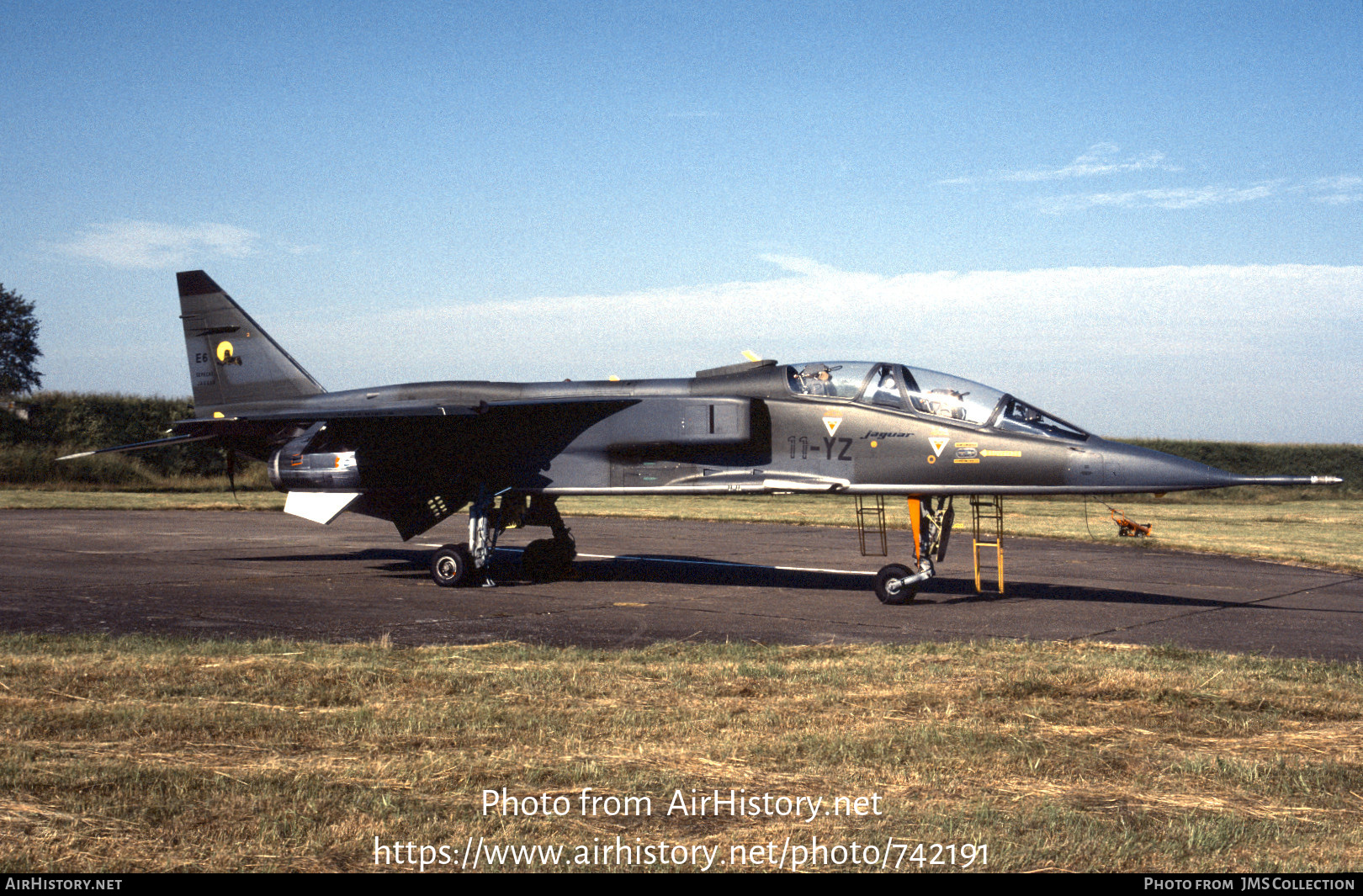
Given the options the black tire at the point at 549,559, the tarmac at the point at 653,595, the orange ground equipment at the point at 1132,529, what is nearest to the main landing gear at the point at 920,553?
the tarmac at the point at 653,595

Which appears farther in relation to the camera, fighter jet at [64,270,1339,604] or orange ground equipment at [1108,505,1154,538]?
orange ground equipment at [1108,505,1154,538]

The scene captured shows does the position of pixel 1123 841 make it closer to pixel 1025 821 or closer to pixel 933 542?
pixel 1025 821

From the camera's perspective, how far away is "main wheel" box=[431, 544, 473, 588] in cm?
1505

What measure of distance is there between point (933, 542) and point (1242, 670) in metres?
5.36

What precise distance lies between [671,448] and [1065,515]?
2395cm

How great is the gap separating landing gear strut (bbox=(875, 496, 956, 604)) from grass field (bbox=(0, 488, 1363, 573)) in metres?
9.43

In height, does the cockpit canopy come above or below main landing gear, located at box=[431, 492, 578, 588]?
above

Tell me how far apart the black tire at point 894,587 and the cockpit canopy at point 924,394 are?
6.38 ft

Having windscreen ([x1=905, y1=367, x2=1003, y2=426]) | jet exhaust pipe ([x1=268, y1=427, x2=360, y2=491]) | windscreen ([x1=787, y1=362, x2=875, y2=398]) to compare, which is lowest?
jet exhaust pipe ([x1=268, y1=427, x2=360, y2=491])

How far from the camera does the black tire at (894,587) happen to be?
13.3 meters

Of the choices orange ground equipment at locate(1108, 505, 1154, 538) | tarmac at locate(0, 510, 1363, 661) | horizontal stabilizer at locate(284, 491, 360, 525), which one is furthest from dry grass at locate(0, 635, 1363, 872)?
orange ground equipment at locate(1108, 505, 1154, 538)

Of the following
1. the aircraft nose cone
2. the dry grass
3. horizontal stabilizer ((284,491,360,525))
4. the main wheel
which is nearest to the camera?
the dry grass

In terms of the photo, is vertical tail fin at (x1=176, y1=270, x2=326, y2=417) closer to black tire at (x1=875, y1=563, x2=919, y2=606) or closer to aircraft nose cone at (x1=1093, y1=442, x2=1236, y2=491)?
black tire at (x1=875, y1=563, x2=919, y2=606)

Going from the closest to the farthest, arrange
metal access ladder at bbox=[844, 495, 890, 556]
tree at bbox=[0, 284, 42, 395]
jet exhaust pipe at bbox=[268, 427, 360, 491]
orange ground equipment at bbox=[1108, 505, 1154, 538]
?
metal access ladder at bbox=[844, 495, 890, 556], jet exhaust pipe at bbox=[268, 427, 360, 491], orange ground equipment at bbox=[1108, 505, 1154, 538], tree at bbox=[0, 284, 42, 395]
